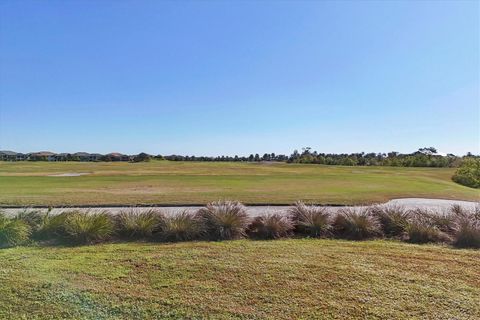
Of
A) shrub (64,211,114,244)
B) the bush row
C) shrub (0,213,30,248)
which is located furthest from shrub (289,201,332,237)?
shrub (0,213,30,248)

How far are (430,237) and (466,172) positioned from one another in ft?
112

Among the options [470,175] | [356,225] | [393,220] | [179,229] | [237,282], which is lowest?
[237,282]

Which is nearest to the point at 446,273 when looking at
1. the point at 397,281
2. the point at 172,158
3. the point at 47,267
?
the point at 397,281

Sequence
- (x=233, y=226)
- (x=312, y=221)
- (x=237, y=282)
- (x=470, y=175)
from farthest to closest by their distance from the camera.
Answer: (x=470, y=175), (x=312, y=221), (x=233, y=226), (x=237, y=282)

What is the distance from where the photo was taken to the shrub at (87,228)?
7031 millimetres

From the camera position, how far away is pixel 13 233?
6.93 m

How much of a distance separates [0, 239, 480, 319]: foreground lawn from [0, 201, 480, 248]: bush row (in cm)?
74

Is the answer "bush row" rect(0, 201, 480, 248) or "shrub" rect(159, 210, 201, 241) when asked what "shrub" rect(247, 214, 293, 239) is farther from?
"shrub" rect(159, 210, 201, 241)

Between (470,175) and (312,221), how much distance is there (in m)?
33.7

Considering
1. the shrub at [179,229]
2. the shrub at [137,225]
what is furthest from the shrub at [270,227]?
the shrub at [137,225]

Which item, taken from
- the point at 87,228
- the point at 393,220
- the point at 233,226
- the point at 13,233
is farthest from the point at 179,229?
the point at 393,220

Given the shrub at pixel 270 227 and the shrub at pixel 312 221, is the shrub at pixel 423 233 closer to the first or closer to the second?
the shrub at pixel 312 221

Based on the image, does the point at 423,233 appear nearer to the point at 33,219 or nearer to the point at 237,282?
the point at 237,282

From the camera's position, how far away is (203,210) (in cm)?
833
